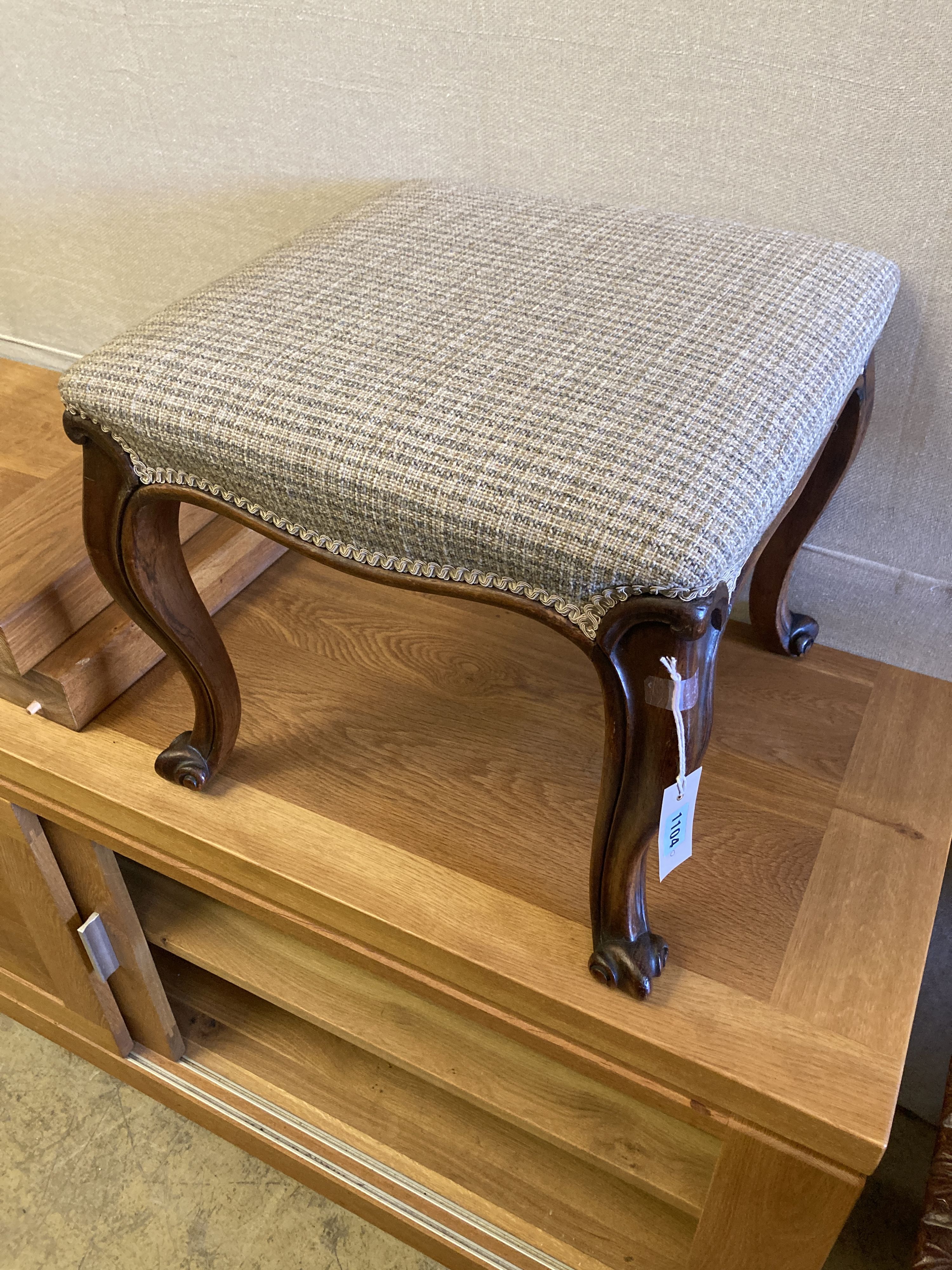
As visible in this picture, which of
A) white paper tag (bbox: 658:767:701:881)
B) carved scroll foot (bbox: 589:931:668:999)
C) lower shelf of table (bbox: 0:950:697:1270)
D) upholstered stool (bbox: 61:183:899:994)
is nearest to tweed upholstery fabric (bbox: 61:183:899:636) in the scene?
upholstered stool (bbox: 61:183:899:994)

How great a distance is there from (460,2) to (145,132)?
0.37 metres

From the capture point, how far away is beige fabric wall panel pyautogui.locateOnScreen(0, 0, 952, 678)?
0.67 m

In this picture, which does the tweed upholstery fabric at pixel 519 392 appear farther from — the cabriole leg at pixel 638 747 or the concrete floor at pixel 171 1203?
the concrete floor at pixel 171 1203

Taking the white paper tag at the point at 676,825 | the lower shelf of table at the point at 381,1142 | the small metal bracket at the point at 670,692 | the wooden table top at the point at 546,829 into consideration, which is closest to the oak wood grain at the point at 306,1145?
the lower shelf of table at the point at 381,1142

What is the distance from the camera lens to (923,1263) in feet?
2.03

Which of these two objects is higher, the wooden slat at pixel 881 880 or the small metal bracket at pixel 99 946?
the wooden slat at pixel 881 880

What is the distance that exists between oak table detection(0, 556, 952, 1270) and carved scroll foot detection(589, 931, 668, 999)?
0.01 meters

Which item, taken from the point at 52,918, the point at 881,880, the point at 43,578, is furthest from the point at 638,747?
the point at 52,918

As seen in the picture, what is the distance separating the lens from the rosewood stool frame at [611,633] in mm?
479

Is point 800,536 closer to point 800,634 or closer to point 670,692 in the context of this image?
point 800,634

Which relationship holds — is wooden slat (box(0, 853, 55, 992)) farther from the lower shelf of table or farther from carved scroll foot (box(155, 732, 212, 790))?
carved scroll foot (box(155, 732, 212, 790))

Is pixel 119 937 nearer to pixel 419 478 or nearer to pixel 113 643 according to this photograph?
pixel 113 643

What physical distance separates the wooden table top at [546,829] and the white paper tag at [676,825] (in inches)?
3.9

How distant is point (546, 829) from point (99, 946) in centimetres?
43
